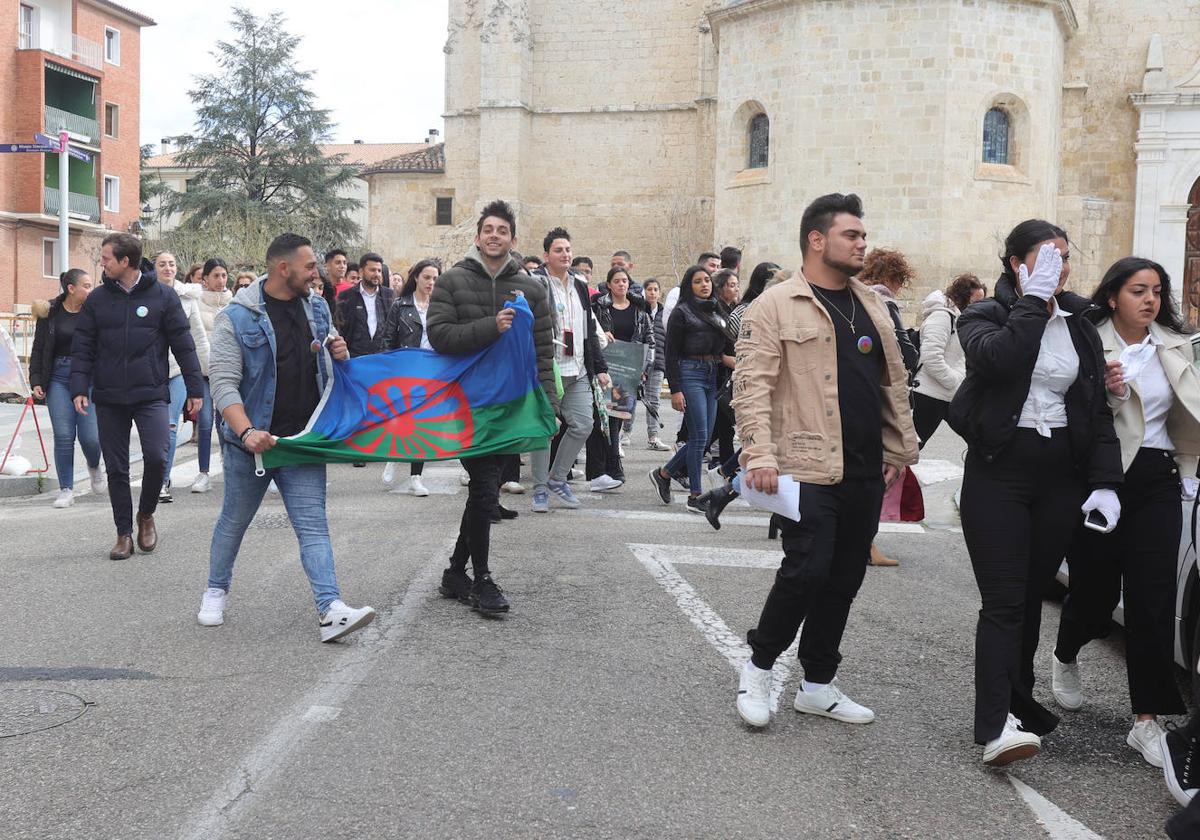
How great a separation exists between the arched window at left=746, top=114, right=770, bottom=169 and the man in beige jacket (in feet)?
86.8

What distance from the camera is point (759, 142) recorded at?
3047 centimetres

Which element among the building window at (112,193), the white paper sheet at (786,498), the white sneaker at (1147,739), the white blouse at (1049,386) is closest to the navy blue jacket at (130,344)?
the white paper sheet at (786,498)

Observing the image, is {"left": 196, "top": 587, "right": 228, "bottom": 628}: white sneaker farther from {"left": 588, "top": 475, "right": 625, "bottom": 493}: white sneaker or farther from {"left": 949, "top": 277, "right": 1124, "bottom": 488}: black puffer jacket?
{"left": 588, "top": 475, "right": 625, "bottom": 493}: white sneaker

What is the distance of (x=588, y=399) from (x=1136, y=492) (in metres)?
5.48

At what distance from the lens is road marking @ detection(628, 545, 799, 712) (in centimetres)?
531

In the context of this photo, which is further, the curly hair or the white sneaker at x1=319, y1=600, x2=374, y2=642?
the curly hair

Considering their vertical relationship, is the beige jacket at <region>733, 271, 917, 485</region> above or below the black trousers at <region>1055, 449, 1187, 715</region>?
above

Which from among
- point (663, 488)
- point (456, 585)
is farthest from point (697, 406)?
point (456, 585)

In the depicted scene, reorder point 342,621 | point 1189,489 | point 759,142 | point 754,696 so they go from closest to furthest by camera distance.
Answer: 1. point 754,696
2. point 1189,489
3. point 342,621
4. point 759,142

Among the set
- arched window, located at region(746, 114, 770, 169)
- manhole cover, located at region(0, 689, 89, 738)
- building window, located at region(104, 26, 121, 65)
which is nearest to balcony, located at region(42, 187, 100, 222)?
building window, located at region(104, 26, 121, 65)

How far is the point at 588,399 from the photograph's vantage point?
9.37 meters

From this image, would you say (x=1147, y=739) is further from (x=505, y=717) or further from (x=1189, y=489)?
(x=505, y=717)

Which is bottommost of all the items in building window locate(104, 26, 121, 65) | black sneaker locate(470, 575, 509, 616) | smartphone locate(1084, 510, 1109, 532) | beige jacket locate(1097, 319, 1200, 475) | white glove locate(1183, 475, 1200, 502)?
black sneaker locate(470, 575, 509, 616)

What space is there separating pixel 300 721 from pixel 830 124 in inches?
1019
